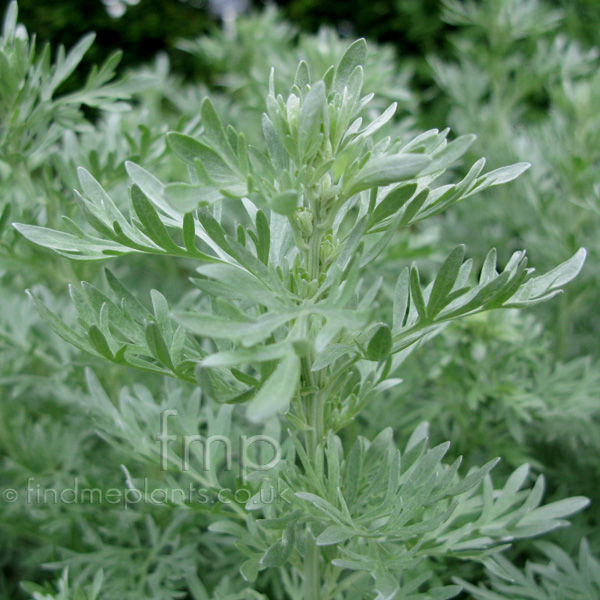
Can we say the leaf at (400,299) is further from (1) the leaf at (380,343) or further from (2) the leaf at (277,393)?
(2) the leaf at (277,393)

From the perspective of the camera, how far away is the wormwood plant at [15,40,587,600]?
61 cm

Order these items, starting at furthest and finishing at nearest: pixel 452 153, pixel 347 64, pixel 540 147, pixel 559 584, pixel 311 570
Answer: pixel 540 147, pixel 559 584, pixel 311 570, pixel 347 64, pixel 452 153

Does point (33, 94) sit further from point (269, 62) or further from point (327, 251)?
point (269, 62)

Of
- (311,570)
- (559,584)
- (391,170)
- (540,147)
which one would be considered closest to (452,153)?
(391,170)

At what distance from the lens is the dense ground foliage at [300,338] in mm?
671

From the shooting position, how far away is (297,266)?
0.77 meters

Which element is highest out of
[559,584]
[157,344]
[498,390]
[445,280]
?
[445,280]

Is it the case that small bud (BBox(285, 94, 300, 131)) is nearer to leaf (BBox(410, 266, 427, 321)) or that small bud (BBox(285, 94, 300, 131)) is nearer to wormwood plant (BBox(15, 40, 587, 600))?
wormwood plant (BBox(15, 40, 587, 600))

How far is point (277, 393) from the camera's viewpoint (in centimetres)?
52

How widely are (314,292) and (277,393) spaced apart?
0.22 m

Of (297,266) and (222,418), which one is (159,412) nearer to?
(222,418)

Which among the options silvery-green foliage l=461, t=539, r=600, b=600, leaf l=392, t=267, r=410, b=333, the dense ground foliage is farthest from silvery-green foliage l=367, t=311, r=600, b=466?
leaf l=392, t=267, r=410, b=333

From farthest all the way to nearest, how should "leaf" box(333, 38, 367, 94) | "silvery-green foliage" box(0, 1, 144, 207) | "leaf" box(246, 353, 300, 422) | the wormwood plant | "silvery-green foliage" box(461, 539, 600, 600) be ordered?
1. "silvery-green foliage" box(0, 1, 144, 207)
2. "silvery-green foliage" box(461, 539, 600, 600)
3. "leaf" box(333, 38, 367, 94)
4. the wormwood plant
5. "leaf" box(246, 353, 300, 422)

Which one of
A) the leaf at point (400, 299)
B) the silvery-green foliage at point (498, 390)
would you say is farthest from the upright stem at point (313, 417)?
the silvery-green foliage at point (498, 390)
